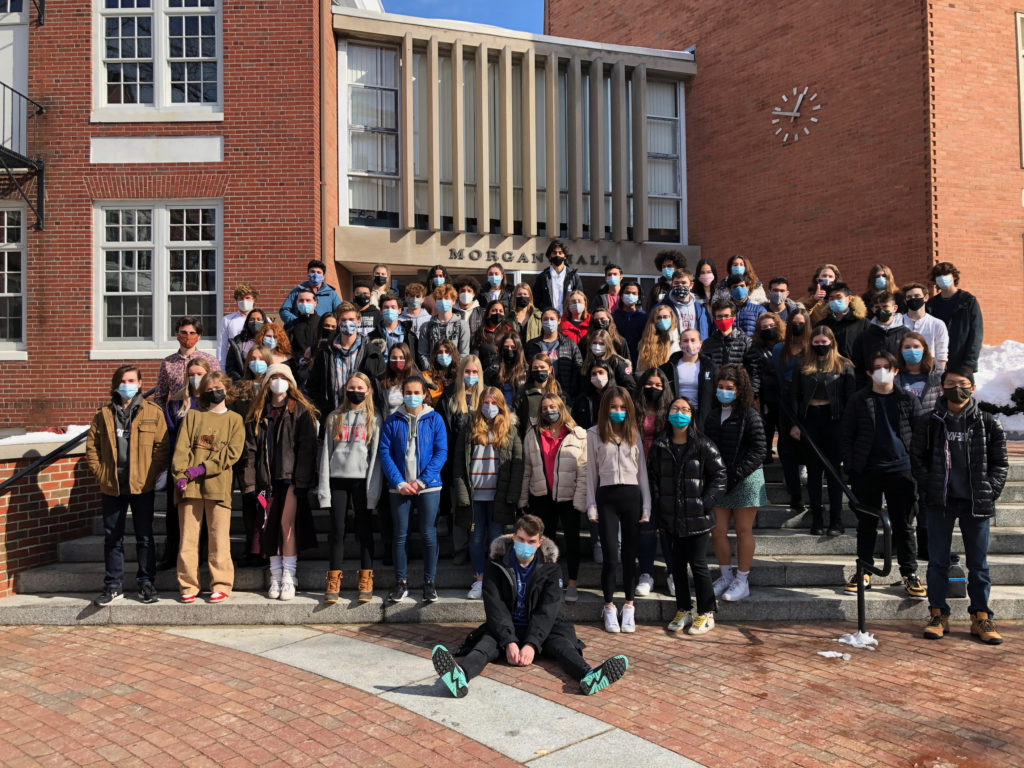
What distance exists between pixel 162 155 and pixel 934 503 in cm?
1227

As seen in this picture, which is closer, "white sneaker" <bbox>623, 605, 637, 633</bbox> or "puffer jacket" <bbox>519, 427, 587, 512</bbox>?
"white sneaker" <bbox>623, 605, 637, 633</bbox>

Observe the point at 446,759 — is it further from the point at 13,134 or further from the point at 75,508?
the point at 13,134

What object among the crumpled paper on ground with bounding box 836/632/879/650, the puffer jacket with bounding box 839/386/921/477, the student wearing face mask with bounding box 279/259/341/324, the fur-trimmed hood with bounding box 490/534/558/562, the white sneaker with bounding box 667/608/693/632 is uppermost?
the student wearing face mask with bounding box 279/259/341/324

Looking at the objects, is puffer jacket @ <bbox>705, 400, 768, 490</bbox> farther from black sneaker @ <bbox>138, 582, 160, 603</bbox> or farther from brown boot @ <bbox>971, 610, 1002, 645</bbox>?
black sneaker @ <bbox>138, 582, 160, 603</bbox>

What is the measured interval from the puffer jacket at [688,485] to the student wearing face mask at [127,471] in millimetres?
4290

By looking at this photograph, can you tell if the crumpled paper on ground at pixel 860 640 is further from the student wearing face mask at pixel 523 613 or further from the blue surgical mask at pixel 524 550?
the blue surgical mask at pixel 524 550

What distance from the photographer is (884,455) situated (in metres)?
6.70

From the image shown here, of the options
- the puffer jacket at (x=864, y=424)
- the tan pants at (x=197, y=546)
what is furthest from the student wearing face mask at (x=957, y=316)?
the tan pants at (x=197, y=546)

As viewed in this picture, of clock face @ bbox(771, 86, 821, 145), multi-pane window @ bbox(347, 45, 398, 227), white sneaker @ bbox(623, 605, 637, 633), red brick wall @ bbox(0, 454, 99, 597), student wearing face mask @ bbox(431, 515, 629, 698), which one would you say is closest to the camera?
student wearing face mask @ bbox(431, 515, 629, 698)

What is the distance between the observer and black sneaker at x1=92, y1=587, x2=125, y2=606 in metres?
6.85

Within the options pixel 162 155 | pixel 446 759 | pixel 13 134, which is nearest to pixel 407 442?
pixel 446 759

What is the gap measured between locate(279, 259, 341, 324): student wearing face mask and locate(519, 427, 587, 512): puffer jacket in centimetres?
320

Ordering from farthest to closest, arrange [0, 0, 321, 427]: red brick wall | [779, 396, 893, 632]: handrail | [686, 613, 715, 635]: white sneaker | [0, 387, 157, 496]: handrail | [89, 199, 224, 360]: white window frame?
[89, 199, 224, 360]: white window frame
[0, 0, 321, 427]: red brick wall
[0, 387, 157, 496]: handrail
[686, 613, 715, 635]: white sneaker
[779, 396, 893, 632]: handrail

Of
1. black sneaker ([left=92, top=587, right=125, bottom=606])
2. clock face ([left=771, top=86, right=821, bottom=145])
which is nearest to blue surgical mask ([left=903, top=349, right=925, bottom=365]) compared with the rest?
black sneaker ([left=92, top=587, right=125, bottom=606])
